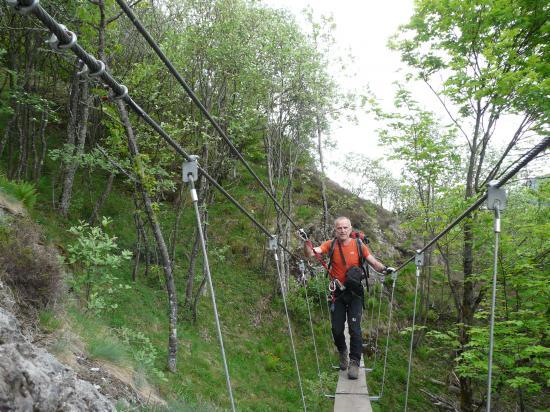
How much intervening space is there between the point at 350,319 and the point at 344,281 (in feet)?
1.50

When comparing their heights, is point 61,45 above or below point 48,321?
above

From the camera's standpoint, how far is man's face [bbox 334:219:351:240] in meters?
4.23

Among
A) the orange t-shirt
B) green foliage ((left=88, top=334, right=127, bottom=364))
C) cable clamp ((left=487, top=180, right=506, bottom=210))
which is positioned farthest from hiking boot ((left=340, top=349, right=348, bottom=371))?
cable clamp ((left=487, top=180, right=506, bottom=210))

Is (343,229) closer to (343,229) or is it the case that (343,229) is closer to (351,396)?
Answer: (343,229)

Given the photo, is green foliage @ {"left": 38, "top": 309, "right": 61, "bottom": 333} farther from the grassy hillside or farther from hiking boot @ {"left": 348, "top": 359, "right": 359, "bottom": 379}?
hiking boot @ {"left": 348, "top": 359, "right": 359, "bottom": 379}

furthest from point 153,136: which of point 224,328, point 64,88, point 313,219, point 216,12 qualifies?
point 313,219

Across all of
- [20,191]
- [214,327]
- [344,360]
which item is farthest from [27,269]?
[214,327]

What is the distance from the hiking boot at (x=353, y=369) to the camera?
14.7 ft

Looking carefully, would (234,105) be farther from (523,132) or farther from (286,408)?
(286,408)

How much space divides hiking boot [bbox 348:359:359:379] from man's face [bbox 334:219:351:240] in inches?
56.3

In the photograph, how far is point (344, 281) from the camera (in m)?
4.23

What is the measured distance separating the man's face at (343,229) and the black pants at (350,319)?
629 millimetres

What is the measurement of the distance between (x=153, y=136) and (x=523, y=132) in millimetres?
6247

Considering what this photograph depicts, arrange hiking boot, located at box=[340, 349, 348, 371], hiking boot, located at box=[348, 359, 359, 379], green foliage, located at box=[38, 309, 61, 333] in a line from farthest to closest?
hiking boot, located at box=[340, 349, 348, 371] < hiking boot, located at box=[348, 359, 359, 379] < green foliage, located at box=[38, 309, 61, 333]
